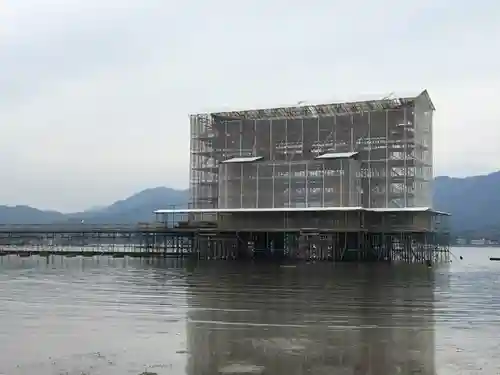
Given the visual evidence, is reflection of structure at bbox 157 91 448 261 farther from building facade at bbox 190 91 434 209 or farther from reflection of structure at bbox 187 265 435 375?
reflection of structure at bbox 187 265 435 375

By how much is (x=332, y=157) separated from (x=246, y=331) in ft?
174

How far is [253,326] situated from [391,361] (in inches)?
225

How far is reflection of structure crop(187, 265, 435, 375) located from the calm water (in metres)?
0.03

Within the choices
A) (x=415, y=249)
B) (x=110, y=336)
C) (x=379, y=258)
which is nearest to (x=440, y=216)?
(x=415, y=249)

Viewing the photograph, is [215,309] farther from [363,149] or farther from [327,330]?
[363,149]

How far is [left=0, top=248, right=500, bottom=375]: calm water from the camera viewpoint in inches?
532

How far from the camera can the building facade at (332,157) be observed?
70312 mm

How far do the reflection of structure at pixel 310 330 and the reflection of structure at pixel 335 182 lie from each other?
116 ft

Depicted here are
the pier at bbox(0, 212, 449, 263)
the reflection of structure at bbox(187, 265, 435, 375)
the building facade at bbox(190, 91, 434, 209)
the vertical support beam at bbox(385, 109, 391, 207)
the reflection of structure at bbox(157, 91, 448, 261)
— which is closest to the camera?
the reflection of structure at bbox(187, 265, 435, 375)

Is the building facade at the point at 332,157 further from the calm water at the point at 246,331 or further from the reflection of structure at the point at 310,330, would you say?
the calm water at the point at 246,331

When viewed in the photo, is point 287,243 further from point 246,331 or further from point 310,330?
point 246,331

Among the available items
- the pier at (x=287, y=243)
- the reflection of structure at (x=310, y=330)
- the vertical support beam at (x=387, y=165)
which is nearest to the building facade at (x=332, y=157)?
the vertical support beam at (x=387, y=165)

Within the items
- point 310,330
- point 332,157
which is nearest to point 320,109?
point 332,157

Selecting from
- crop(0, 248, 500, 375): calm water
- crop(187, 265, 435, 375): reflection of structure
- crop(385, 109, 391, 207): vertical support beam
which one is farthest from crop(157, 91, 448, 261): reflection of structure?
crop(0, 248, 500, 375): calm water
